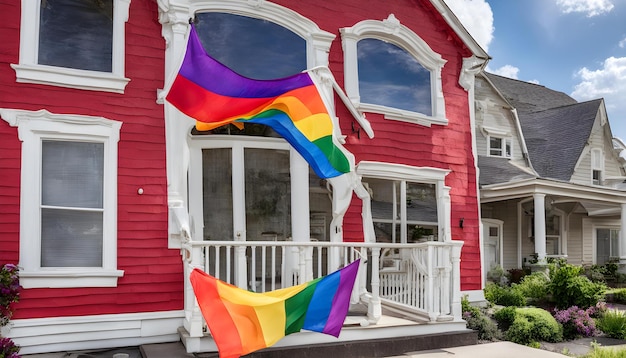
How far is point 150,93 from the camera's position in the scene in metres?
6.70

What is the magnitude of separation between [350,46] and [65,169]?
15.0ft

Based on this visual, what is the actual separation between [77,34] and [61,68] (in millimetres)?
538

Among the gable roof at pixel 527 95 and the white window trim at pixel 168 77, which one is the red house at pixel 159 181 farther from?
the gable roof at pixel 527 95

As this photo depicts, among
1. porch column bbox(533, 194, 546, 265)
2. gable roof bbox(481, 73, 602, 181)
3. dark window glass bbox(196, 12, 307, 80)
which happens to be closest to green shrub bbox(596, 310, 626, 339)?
porch column bbox(533, 194, 546, 265)

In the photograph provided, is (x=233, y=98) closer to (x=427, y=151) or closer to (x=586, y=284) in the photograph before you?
(x=427, y=151)

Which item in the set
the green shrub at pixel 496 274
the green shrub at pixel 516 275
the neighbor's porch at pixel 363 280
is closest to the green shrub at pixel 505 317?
the neighbor's porch at pixel 363 280

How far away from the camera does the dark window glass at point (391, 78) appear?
8687 millimetres

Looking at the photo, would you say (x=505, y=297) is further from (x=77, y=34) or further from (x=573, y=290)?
(x=77, y=34)

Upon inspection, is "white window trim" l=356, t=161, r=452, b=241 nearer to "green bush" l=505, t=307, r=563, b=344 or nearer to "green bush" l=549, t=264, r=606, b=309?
"green bush" l=505, t=307, r=563, b=344

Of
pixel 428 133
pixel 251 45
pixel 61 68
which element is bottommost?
pixel 428 133

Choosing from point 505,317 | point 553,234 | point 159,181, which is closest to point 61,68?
point 159,181

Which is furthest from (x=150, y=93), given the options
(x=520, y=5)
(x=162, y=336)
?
(x=520, y=5)

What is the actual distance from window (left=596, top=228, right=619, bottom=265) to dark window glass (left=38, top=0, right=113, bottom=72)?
17328 millimetres

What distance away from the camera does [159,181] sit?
6605 mm
